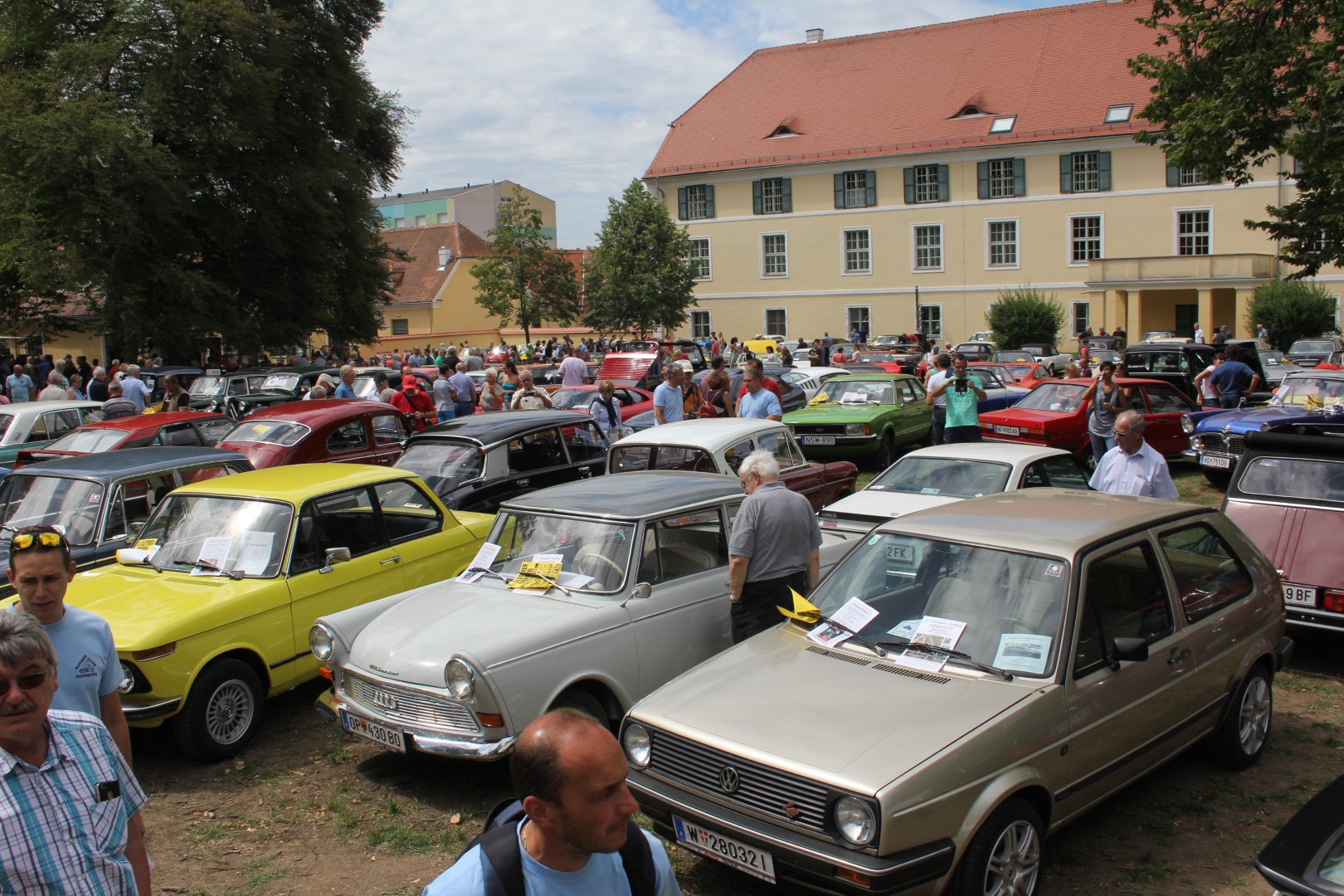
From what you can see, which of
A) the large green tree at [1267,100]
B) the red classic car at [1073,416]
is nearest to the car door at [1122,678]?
the red classic car at [1073,416]

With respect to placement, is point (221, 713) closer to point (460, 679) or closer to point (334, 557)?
point (334, 557)

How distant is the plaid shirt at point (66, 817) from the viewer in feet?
8.75

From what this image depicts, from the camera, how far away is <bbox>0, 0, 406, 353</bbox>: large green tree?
26.7 m

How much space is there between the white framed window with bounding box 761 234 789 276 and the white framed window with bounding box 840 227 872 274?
306cm

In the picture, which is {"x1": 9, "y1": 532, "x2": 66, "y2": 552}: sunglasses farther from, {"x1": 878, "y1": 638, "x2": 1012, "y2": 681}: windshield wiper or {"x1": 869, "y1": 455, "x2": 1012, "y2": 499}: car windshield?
{"x1": 869, "y1": 455, "x2": 1012, "y2": 499}: car windshield

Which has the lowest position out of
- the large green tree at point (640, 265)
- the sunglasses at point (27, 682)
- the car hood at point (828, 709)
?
the car hood at point (828, 709)

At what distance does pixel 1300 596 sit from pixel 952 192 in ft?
150

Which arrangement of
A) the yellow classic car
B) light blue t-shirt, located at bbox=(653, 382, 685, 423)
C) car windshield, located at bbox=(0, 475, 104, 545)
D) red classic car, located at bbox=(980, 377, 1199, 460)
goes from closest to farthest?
the yellow classic car, car windshield, located at bbox=(0, 475, 104, 545), light blue t-shirt, located at bbox=(653, 382, 685, 423), red classic car, located at bbox=(980, 377, 1199, 460)

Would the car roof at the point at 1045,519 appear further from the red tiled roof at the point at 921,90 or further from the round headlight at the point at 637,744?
the red tiled roof at the point at 921,90

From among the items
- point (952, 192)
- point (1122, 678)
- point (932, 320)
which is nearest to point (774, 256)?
point (932, 320)

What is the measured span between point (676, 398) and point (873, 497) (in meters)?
4.45

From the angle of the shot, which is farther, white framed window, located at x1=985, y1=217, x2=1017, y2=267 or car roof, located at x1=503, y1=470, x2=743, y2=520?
white framed window, located at x1=985, y1=217, x2=1017, y2=267

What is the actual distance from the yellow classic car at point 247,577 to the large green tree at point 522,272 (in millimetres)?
46033

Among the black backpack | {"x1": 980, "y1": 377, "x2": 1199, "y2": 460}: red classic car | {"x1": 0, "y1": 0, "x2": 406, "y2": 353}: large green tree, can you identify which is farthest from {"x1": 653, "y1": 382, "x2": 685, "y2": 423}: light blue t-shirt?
{"x1": 0, "y1": 0, "x2": 406, "y2": 353}: large green tree
